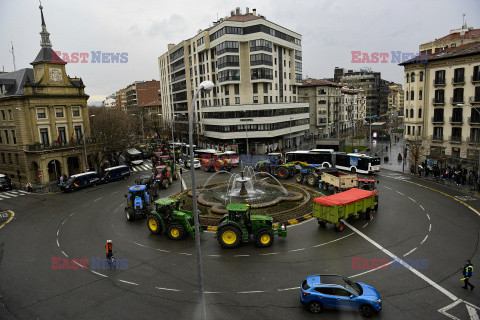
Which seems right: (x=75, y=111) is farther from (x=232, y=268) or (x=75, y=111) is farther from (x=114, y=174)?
(x=232, y=268)

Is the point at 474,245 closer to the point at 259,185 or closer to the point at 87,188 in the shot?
the point at 259,185

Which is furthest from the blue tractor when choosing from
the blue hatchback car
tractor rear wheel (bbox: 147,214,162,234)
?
the blue hatchback car

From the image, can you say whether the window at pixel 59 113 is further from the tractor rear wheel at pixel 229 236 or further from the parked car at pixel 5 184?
the tractor rear wheel at pixel 229 236

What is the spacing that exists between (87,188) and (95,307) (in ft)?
96.9

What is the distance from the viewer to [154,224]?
21.5 m

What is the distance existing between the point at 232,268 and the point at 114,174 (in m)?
31.4

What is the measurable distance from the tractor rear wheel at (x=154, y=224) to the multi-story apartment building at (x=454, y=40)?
59.9m

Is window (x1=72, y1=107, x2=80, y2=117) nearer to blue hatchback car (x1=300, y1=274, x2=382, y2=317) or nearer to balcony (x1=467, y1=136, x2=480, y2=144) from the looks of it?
blue hatchback car (x1=300, y1=274, x2=382, y2=317)

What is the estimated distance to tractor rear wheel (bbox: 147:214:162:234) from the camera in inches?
833

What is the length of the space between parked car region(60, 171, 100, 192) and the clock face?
1465 cm

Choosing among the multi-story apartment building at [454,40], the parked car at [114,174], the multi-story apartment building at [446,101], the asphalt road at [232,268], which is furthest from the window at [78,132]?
the multi-story apartment building at [454,40]

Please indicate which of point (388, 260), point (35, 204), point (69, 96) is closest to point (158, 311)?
point (388, 260)

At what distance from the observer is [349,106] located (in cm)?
10950

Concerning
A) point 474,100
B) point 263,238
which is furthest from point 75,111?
point 474,100
